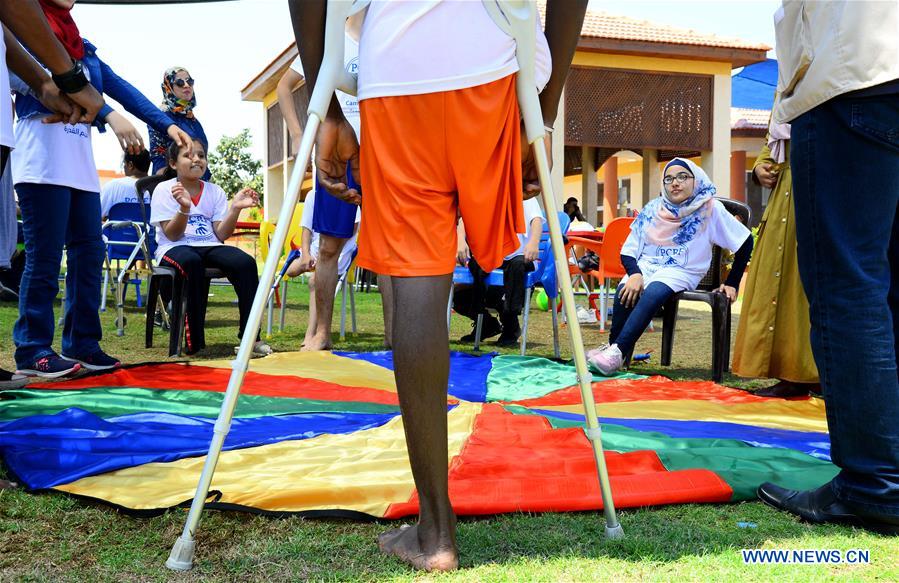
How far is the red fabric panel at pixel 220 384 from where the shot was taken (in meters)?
3.86

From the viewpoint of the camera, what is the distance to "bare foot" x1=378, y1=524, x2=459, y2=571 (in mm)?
1822

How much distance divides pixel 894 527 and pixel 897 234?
859 mm

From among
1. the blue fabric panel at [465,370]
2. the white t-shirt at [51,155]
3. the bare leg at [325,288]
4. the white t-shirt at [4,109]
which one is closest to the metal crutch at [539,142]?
the white t-shirt at [4,109]

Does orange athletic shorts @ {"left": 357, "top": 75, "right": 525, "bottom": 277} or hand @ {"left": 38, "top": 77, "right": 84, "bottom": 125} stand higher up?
hand @ {"left": 38, "top": 77, "right": 84, "bottom": 125}

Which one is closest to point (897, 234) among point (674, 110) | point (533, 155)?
point (533, 155)

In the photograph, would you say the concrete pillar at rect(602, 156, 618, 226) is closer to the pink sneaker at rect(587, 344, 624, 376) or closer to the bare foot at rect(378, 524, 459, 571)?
the pink sneaker at rect(587, 344, 624, 376)

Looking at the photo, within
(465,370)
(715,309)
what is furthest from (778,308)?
(465,370)

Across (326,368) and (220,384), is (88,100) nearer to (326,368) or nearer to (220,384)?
(220,384)

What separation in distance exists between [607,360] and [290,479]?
108 inches

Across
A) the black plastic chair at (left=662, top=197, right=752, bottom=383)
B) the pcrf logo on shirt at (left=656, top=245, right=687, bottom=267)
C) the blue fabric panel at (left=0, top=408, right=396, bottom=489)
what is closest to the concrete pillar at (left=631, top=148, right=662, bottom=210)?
the black plastic chair at (left=662, top=197, right=752, bottom=383)

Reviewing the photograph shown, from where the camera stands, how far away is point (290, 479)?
2449 millimetres

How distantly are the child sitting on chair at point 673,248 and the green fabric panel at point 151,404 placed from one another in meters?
2.04

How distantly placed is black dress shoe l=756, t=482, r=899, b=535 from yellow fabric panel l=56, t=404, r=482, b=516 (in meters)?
1.02

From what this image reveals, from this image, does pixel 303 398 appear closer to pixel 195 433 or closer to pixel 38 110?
pixel 195 433
